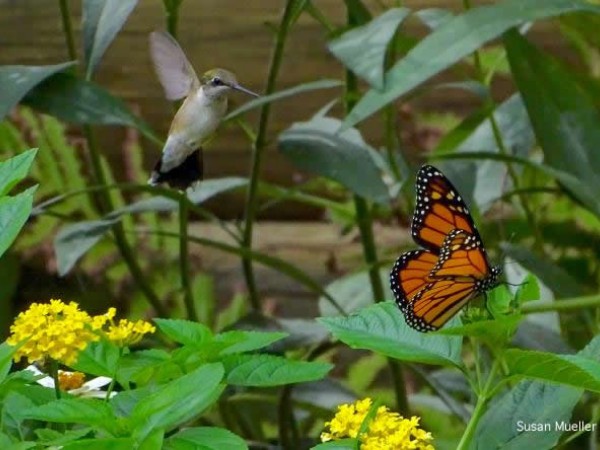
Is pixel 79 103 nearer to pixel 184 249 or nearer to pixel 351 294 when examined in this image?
pixel 184 249

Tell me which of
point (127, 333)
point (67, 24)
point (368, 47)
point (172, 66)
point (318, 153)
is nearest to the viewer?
point (127, 333)

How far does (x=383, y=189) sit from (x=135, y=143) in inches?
37.0

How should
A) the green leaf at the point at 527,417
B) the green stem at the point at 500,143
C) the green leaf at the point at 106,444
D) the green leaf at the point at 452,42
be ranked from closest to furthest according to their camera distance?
the green leaf at the point at 106,444
the green leaf at the point at 527,417
the green leaf at the point at 452,42
the green stem at the point at 500,143

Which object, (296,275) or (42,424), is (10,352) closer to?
(42,424)

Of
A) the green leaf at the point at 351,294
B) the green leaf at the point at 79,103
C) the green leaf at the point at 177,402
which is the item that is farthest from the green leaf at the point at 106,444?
the green leaf at the point at 351,294

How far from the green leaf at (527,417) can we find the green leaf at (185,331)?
0.15 m

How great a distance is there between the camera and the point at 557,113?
1.13 metres

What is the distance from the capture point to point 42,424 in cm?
61

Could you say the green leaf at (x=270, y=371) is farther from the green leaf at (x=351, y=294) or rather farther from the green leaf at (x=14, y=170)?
the green leaf at (x=351, y=294)

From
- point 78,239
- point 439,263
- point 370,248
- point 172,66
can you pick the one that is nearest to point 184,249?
point 78,239

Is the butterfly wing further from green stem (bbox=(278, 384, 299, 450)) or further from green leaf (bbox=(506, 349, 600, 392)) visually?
green stem (bbox=(278, 384, 299, 450))

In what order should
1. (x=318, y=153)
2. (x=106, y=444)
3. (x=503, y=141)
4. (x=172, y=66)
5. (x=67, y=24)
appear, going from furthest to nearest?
(x=503, y=141)
(x=318, y=153)
(x=67, y=24)
(x=172, y=66)
(x=106, y=444)

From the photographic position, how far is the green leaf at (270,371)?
1.87 ft

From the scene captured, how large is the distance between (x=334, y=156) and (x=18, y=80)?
1.03 feet
